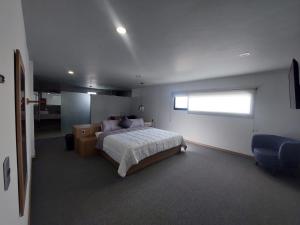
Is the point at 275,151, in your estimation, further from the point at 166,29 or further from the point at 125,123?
the point at 125,123

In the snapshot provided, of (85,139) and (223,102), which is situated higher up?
(223,102)

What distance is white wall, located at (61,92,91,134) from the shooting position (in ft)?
19.0

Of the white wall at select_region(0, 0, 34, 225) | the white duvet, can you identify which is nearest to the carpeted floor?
the white duvet

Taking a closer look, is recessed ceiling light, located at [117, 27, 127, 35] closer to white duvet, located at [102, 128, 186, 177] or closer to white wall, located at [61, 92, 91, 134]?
white duvet, located at [102, 128, 186, 177]

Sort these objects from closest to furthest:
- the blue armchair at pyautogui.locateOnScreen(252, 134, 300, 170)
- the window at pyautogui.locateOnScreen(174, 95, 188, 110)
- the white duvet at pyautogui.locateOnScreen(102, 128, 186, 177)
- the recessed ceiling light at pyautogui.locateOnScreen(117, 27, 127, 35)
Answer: the recessed ceiling light at pyautogui.locateOnScreen(117, 27, 127, 35), the blue armchair at pyautogui.locateOnScreen(252, 134, 300, 170), the white duvet at pyautogui.locateOnScreen(102, 128, 186, 177), the window at pyautogui.locateOnScreen(174, 95, 188, 110)

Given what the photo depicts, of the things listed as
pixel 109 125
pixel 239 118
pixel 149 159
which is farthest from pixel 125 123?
pixel 239 118

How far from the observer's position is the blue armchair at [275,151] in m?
2.60

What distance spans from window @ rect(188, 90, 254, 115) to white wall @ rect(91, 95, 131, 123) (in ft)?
11.3

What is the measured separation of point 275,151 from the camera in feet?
10.2

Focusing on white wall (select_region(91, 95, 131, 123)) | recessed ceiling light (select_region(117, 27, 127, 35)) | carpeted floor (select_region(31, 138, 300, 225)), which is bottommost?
carpeted floor (select_region(31, 138, 300, 225))

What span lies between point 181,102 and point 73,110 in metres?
4.77

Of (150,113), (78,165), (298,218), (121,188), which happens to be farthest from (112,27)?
(150,113)

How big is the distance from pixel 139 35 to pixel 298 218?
10.8ft

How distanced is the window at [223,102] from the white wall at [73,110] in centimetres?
464
